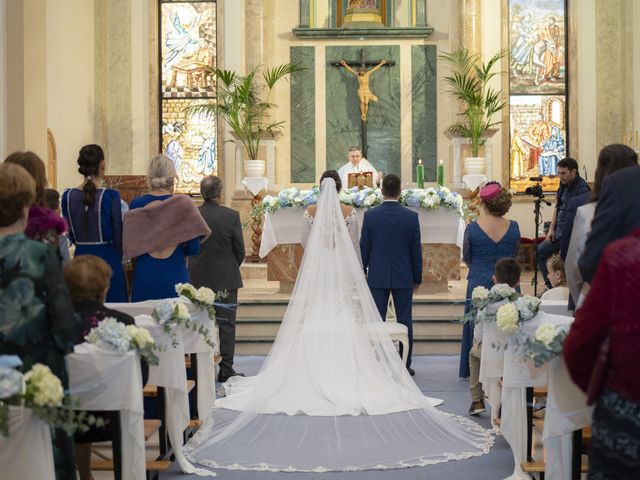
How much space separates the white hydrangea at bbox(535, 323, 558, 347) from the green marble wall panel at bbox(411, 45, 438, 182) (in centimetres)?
1313

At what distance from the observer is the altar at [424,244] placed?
11844 mm

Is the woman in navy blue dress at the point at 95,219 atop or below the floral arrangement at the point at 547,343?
atop

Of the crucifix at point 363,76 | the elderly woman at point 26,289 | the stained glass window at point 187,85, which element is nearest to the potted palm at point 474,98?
the crucifix at point 363,76

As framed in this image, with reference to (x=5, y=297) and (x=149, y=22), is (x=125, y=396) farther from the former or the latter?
(x=149, y=22)

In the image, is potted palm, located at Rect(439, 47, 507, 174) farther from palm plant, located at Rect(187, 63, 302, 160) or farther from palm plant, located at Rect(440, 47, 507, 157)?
palm plant, located at Rect(187, 63, 302, 160)

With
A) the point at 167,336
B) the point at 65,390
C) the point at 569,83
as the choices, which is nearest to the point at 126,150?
the point at 569,83

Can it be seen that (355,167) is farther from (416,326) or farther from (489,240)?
(489,240)

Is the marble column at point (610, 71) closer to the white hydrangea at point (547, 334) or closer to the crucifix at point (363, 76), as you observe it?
the crucifix at point (363, 76)

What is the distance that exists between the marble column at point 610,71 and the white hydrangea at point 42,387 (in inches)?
572

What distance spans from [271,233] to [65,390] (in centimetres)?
801

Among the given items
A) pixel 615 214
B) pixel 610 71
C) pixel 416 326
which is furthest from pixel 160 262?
pixel 610 71

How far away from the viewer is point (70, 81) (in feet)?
53.0

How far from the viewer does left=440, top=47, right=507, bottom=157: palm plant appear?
16.0 metres

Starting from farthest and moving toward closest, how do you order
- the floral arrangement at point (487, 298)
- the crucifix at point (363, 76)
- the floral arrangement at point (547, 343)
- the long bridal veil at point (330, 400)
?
the crucifix at point (363, 76) < the long bridal veil at point (330, 400) < the floral arrangement at point (487, 298) < the floral arrangement at point (547, 343)
